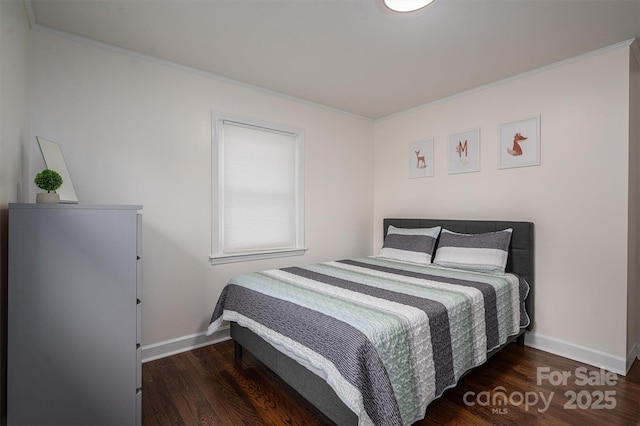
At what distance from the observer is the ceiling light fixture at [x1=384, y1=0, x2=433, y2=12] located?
1833 mm

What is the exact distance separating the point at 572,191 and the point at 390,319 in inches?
84.4

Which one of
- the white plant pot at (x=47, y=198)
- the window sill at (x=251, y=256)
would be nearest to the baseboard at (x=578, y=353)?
the window sill at (x=251, y=256)

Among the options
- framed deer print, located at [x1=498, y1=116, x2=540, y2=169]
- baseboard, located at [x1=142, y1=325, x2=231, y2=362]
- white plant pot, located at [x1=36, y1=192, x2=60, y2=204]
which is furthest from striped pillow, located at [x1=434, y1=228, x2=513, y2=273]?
white plant pot, located at [x1=36, y1=192, x2=60, y2=204]

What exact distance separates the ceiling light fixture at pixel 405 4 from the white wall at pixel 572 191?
1647 mm

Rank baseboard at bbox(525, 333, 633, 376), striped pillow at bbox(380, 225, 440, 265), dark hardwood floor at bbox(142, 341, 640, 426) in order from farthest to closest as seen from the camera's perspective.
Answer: striped pillow at bbox(380, 225, 440, 265)
baseboard at bbox(525, 333, 633, 376)
dark hardwood floor at bbox(142, 341, 640, 426)

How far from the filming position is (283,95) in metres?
3.35

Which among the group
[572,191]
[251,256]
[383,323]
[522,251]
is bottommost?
[383,323]

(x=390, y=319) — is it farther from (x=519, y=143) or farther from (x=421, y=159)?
(x=421, y=159)

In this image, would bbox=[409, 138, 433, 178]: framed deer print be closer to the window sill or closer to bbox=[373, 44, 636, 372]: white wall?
bbox=[373, 44, 636, 372]: white wall

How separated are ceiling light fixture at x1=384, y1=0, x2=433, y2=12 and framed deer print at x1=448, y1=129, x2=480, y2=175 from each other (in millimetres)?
1732

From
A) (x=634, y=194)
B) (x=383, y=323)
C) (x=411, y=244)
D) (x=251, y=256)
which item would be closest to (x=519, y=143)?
(x=634, y=194)

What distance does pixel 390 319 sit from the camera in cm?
162

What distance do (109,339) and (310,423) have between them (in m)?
1.18

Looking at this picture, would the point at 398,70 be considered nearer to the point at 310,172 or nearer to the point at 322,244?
the point at 310,172
